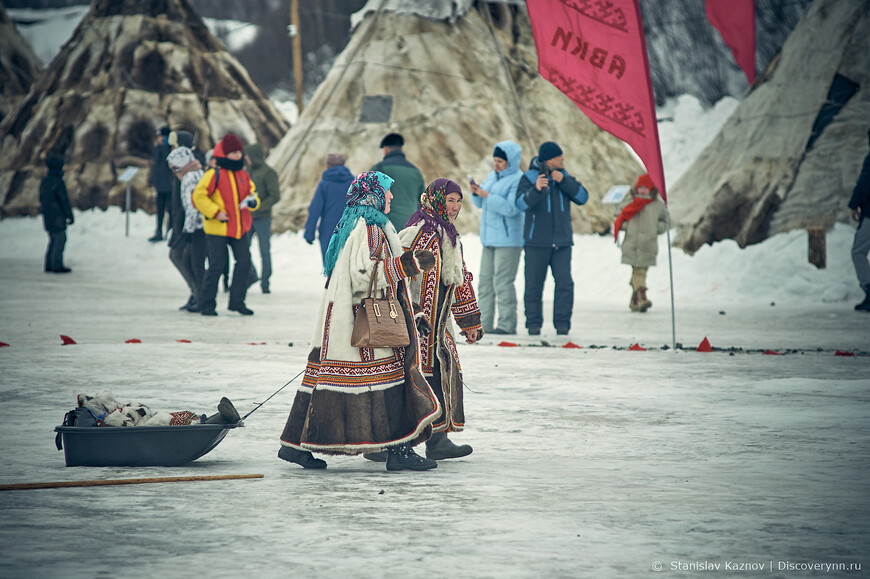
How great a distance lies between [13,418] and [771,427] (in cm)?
424

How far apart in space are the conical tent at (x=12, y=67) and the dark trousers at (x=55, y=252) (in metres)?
18.2

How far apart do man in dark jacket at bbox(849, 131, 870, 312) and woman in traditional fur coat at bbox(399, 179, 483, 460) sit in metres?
8.18

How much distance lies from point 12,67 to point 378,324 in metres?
33.9

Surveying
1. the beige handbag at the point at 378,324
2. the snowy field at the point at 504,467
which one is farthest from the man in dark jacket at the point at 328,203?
the beige handbag at the point at 378,324

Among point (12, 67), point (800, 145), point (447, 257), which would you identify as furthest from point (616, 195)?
point (12, 67)

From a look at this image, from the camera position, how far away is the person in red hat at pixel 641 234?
13797mm

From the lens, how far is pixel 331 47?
48.8 m

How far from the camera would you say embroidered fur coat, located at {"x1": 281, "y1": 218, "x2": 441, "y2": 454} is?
5.32 metres

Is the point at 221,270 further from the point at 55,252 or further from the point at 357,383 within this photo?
the point at 357,383

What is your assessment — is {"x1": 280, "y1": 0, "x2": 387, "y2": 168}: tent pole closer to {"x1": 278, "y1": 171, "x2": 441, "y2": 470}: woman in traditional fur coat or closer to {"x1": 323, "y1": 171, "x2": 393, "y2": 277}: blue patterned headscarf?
{"x1": 323, "y1": 171, "x2": 393, "y2": 277}: blue patterned headscarf

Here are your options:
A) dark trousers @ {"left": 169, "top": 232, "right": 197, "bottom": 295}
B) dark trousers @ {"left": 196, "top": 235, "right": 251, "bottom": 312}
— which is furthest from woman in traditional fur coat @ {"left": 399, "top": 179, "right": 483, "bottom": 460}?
dark trousers @ {"left": 169, "top": 232, "right": 197, "bottom": 295}

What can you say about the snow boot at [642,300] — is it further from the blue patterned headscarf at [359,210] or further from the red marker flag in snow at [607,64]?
the blue patterned headscarf at [359,210]

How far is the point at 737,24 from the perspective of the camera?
15.1 m

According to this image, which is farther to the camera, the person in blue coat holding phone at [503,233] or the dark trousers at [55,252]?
the dark trousers at [55,252]
